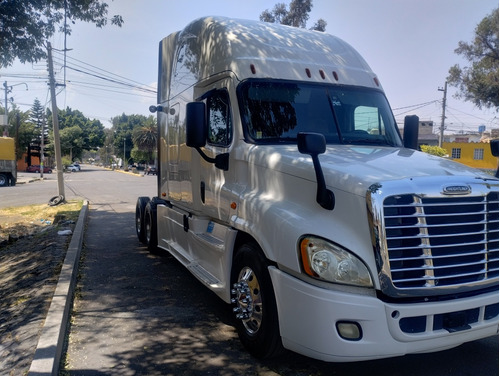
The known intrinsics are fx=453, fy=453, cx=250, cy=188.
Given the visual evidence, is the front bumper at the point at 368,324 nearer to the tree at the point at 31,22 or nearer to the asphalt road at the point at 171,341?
the asphalt road at the point at 171,341

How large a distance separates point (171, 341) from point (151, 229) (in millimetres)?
3905

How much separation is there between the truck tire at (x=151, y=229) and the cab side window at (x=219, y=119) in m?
3.39

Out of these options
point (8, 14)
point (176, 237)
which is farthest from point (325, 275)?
point (8, 14)

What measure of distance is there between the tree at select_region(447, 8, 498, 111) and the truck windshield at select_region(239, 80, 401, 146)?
31406 mm

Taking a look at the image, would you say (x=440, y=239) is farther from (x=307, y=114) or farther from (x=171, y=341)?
(x=171, y=341)

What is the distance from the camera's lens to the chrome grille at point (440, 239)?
10.5 ft

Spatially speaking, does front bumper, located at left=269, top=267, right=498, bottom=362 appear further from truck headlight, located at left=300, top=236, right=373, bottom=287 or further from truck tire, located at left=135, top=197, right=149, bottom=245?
truck tire, located at left=135, top=197, right=149, bottom=245

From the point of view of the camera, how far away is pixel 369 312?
3.13 meters

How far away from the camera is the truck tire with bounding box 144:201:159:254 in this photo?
8.11 m

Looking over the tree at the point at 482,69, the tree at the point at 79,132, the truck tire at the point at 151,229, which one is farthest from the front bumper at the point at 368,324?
the tree at the point at 79,132

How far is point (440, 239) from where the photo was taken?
10.9 ft

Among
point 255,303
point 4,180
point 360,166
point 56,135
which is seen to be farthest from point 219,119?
point 4,180

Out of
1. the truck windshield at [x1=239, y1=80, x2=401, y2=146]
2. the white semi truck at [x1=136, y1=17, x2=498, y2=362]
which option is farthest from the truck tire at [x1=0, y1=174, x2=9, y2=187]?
the truck windshield at [x1=239, y1=80, x2=401, y2=146]

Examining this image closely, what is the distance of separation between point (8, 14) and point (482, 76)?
107 ft
